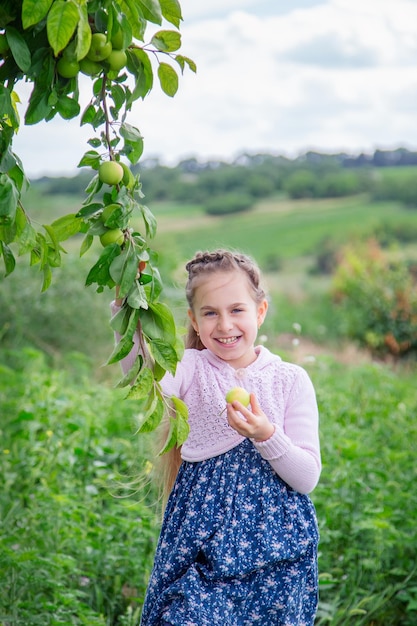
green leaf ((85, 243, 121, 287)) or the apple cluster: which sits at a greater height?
the apple cluster

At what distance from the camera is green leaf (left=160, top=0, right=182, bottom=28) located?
5.10 feet

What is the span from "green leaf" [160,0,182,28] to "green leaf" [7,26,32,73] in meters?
0.31

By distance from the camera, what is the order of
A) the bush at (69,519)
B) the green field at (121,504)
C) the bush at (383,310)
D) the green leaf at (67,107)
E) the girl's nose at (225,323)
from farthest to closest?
the bush at (383,310)
the green field at (121,504)
the bush at (69,519)
the girl's nose at (225,323)
the green leaf at (67,107)

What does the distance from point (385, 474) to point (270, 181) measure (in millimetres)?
25731

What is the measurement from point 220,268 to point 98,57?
0.76 metres

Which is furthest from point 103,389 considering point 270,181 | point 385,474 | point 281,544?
point 270,181

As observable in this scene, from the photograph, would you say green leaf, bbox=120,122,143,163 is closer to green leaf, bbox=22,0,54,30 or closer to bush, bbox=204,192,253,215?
green leaf, bbox=22,0,54,30

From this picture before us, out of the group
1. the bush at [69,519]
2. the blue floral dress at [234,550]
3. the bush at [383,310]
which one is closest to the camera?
the blue floral dress at [234,550]

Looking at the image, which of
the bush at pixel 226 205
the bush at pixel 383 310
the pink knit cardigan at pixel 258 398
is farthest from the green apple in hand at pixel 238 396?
the bush at pixel 226 205

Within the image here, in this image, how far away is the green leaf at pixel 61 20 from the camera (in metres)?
1.26

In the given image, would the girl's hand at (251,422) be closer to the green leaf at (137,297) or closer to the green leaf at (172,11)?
the green leaf at (137,297)

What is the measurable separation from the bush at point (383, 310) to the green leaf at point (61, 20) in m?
9.72

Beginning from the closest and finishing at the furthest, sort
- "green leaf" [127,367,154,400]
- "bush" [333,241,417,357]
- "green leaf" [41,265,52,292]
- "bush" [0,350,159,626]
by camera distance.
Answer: "green leaf" [127,367,154,400] < "green leaf" [41,265,52,292] < "bush" [0,350,159,626] < "bush" [333,241,417,357]

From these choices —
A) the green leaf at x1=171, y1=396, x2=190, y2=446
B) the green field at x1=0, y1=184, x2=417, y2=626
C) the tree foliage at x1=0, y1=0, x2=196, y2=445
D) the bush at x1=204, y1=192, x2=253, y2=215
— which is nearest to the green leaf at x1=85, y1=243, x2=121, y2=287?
the tree foliage at x1=0, y1=0, x2=196, y2=445
